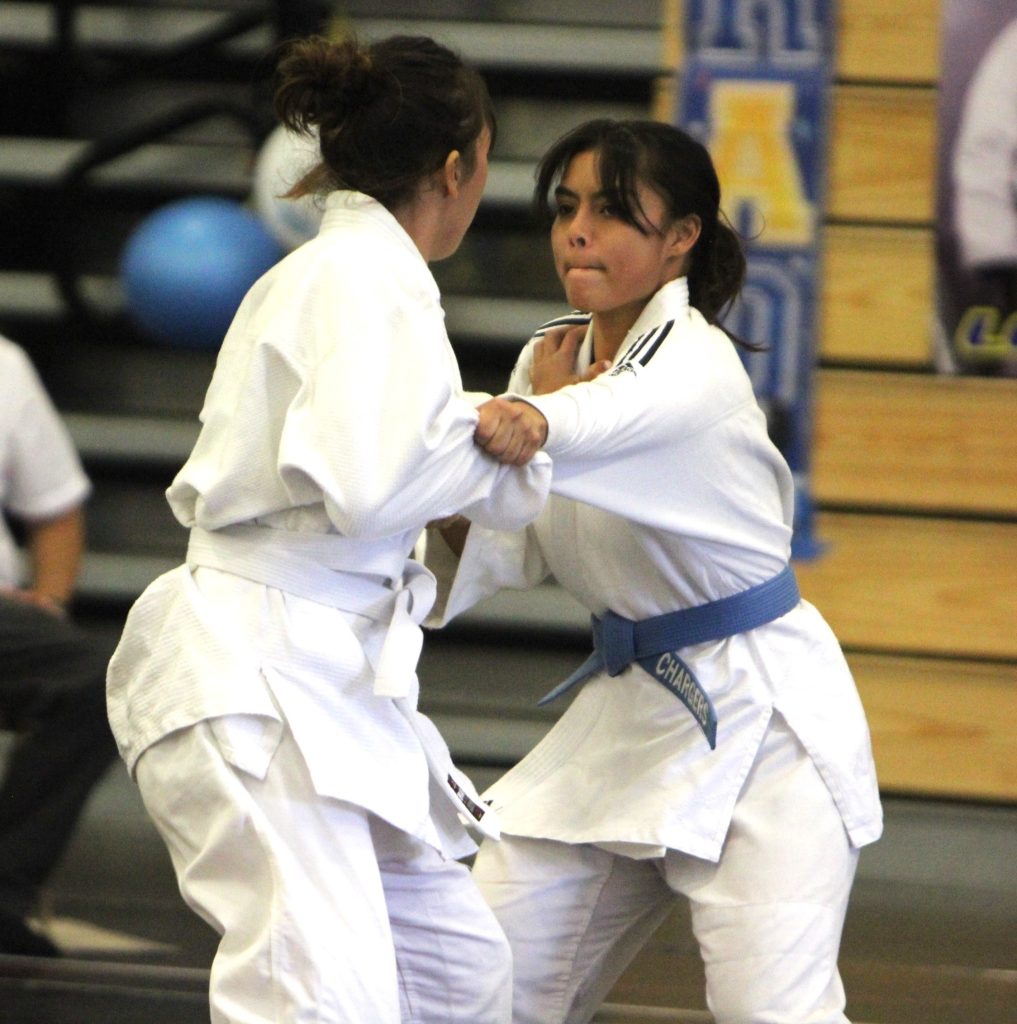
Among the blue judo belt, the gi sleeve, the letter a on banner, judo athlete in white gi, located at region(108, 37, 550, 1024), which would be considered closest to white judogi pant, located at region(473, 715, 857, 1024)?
the blue judo belt

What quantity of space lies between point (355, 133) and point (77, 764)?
70.5 inches

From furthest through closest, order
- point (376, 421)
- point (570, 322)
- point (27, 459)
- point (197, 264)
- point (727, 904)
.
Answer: point (197, 264) → point (27, 459) → point (570, 322) → point (727, 904) → point (376, 421)

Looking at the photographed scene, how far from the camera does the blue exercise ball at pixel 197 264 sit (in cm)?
414

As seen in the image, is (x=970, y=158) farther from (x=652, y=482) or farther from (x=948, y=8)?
(x=652, y=482)

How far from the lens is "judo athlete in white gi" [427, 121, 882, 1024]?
2072 mm

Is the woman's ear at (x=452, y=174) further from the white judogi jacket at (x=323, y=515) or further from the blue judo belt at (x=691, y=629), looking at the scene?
the blue judo belt at (x=691, y=629)

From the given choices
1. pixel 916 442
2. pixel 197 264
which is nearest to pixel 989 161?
pixel 916 442

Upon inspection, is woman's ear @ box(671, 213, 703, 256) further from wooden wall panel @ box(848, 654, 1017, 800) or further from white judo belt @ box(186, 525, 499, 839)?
wooden wall panel @ box(848, 654, 1017, 800)

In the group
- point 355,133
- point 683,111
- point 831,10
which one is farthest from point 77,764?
point 831,10

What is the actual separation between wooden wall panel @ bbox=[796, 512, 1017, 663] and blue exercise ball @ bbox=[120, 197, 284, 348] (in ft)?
4.83

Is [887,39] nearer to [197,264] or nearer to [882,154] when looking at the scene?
[882,154]

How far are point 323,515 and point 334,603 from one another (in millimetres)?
97

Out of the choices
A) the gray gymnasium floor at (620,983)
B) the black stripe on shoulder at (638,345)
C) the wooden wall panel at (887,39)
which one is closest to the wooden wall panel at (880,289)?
the wooden wall panel at (887,39)

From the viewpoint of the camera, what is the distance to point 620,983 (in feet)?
10.7
